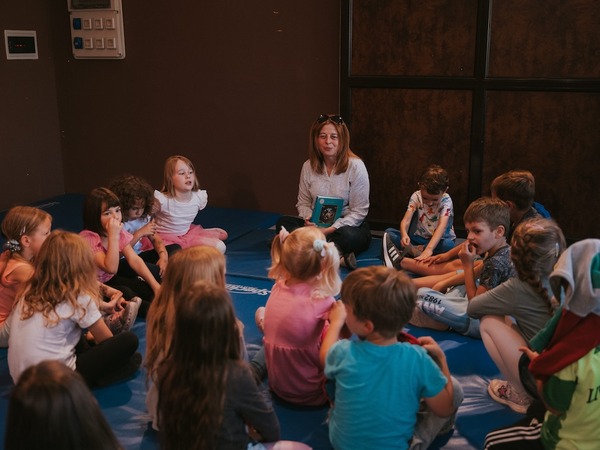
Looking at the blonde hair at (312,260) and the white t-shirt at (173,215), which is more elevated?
the blonde hair at (312,260)

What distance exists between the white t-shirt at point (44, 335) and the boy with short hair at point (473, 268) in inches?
65.4

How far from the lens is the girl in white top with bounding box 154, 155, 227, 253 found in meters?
4.48

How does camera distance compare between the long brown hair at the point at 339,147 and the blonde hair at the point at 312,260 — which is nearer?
the blonde hair at the point at 312,260

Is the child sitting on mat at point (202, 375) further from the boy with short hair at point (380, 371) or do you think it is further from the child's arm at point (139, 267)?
the child's arm at point (139, 267)

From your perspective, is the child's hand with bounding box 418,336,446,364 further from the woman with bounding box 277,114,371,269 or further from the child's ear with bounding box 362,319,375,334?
the woman with bounding box 277,114,371,269

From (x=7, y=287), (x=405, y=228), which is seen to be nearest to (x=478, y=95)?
(x=405, y=228)

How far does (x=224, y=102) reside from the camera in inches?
232

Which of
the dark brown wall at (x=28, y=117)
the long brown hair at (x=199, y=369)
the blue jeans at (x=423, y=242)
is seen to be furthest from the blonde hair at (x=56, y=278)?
the dark brown wall at (x=28, y=117)

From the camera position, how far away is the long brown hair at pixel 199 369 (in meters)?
Answer: 2.02

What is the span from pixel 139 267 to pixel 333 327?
148cm

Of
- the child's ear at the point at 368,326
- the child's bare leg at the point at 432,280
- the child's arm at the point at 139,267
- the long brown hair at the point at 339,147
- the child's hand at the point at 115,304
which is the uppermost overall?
the long brown hair at the point at 339,147

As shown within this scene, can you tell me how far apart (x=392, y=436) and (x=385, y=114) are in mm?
3281

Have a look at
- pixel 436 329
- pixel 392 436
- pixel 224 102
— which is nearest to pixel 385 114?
pixel 224 102

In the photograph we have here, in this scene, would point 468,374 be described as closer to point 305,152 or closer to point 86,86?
point 305,152
